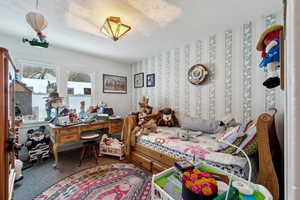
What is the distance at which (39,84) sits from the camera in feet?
8.65

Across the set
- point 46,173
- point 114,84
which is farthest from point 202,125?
point 46,173

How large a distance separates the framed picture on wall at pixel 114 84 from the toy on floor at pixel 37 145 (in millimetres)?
1629

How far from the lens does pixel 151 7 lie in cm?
155

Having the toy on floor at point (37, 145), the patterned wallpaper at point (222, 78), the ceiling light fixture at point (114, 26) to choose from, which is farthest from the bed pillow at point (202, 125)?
the toy on floor at point (37, 145)

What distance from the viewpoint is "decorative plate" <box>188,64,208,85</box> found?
7.87ft

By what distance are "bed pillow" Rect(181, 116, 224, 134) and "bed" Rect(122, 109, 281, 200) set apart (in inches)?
14.4

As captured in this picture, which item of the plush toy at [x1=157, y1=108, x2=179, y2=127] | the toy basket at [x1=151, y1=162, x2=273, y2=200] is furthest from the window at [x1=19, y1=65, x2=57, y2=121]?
the toy basket at [x1=151, y1=162, x2=273, y2=200]

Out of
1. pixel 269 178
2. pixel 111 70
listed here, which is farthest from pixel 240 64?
pixel 111 70

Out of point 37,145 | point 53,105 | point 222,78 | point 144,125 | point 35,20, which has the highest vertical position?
point 35,20

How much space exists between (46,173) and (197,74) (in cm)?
310

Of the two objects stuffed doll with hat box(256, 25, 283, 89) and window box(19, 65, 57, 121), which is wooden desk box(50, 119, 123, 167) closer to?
window box(19, 65, 57, 121)

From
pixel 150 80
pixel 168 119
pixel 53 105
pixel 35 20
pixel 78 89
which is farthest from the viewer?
pixel 150 80

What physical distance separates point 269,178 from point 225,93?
4.51ft

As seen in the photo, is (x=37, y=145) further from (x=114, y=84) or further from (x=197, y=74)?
(x=197, y=74)
